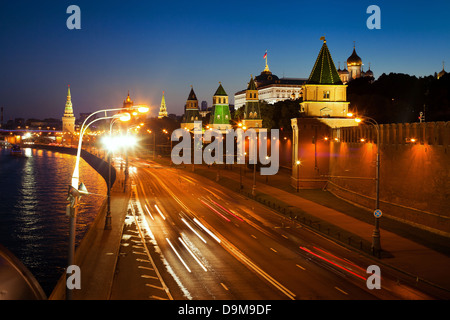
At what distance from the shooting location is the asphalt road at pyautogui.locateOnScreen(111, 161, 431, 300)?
19.9 metres

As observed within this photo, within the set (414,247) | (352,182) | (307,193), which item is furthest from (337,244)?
(307,193)

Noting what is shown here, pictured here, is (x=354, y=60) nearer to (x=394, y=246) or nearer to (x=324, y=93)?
(x=324, y=93)

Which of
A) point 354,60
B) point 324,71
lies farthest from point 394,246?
point 354,60

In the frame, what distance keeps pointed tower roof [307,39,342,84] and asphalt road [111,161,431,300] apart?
945 inches

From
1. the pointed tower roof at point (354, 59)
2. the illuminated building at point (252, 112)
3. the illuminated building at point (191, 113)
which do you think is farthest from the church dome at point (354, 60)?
the illuminated building at point (252, 112)

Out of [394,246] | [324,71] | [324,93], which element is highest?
[324,71]

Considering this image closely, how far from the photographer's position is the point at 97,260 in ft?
81.0

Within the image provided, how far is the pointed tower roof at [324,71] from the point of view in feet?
199

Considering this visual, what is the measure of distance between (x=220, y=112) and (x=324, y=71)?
234ft

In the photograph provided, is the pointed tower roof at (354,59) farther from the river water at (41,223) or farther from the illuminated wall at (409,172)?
the illuminated wall at (409,172)

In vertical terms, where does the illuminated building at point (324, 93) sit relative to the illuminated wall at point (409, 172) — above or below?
above

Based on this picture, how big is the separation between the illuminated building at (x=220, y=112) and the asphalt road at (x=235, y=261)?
86.8m

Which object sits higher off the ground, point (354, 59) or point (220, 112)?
point (354, 59)

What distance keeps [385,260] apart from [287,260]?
16.9ft
